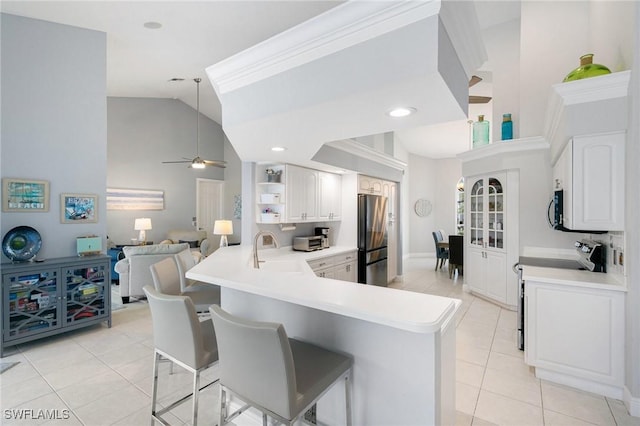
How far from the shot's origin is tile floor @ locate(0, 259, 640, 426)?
2.06 meters

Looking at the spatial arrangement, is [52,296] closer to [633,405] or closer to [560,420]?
[560,420]

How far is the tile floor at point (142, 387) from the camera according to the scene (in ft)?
6.77

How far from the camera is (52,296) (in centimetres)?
324

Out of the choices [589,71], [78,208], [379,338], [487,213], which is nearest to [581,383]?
[379,338]

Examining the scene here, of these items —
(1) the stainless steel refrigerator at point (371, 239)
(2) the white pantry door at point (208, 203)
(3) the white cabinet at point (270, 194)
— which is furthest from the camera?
(2) the white pantry door at point (208, 203)

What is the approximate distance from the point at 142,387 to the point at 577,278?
3590 millimetres

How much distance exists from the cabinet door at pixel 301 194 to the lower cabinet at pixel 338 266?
64 cm

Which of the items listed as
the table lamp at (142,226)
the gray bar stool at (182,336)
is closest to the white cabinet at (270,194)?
the gray bar stool at (182,336)

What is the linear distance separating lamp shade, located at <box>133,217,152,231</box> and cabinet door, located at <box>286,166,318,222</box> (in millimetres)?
4420

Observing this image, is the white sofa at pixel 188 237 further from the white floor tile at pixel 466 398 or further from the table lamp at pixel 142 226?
the white floor tile at pixel 466 398

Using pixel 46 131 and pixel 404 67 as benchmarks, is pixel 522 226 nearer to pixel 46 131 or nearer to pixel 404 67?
pixel 404 67

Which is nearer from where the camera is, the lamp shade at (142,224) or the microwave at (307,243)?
the microwave at (307,243)

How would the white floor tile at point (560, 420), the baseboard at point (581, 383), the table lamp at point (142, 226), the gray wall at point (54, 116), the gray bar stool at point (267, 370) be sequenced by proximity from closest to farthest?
the gray bar stool at point (267, 370)
the white floor tile at point (560, 420)
the baseboard at point (581, 383)
the gray wall at point (54, 116)
the table lamp at point (142, 226)

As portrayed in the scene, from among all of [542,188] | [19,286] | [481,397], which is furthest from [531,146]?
[19,286]
